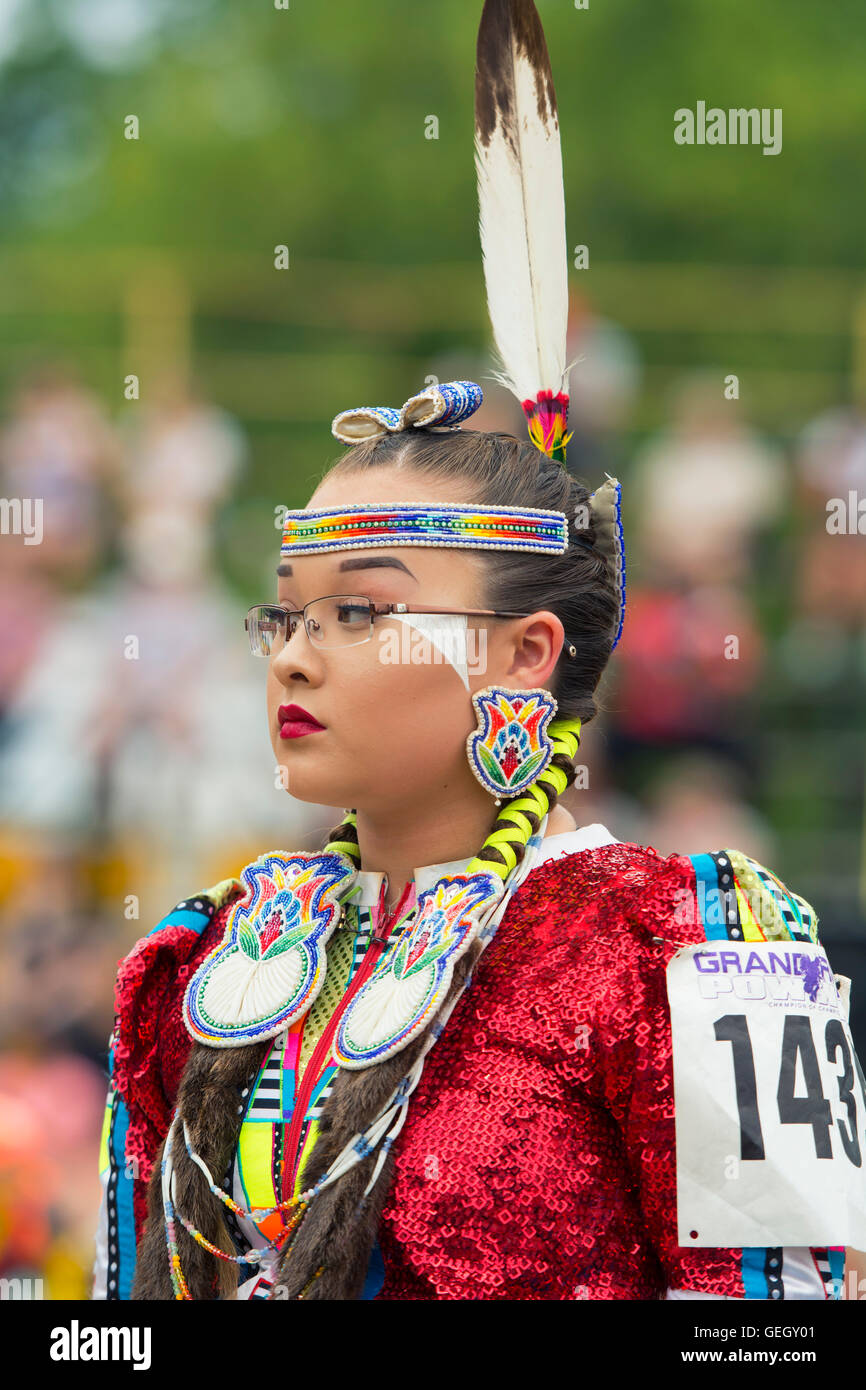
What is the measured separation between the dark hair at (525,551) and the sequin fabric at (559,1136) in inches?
16.3

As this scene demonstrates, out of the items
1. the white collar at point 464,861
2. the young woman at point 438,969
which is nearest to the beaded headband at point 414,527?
the young woman at point 438,969

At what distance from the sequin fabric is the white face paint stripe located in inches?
15.8

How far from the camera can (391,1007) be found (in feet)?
7.08

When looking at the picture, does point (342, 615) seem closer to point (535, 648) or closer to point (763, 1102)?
point (535, 648)

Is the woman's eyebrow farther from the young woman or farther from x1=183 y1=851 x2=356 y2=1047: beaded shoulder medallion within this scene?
x1=183 y1=851 x2=356 y2=1047: beaded shoulder medallion

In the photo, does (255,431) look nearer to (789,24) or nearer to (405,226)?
(405,226)

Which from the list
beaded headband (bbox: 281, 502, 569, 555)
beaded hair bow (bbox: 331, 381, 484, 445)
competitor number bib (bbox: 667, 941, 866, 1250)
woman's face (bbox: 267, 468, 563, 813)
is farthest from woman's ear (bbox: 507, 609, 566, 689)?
competitor number bib (bbox: 667, 941, 866, 1250)

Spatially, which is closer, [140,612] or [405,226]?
[140,612]

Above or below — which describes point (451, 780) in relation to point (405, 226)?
below

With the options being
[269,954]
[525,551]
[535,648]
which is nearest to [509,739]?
[535,648]

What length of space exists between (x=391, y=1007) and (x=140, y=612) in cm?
474

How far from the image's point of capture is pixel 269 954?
7.64 ft

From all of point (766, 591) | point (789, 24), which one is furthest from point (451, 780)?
point (789, 24)

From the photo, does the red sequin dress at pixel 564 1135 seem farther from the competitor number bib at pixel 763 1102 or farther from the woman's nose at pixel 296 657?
the woman's nose at pixel 296 657
